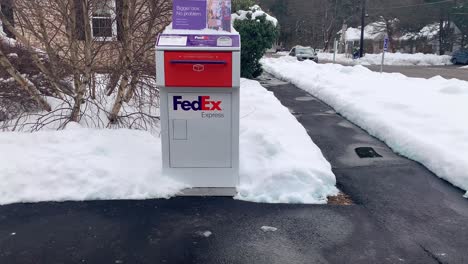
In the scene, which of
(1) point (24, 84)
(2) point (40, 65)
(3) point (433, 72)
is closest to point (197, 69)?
(2) point (40, 65)

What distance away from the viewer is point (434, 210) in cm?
444

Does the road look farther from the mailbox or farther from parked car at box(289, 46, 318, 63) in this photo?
the mailbox

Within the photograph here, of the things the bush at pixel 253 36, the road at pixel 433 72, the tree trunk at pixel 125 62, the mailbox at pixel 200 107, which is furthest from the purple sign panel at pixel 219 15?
the road at pixel 433 72

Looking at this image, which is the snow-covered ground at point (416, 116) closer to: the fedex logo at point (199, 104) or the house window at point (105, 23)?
the fedex logo at point (199, 104)

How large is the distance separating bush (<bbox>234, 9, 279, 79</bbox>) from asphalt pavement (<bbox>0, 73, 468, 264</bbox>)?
37.2 feet

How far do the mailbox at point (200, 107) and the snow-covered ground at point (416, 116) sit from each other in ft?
9.61

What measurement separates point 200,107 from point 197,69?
1.45 feet

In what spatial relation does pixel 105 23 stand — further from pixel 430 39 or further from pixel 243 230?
pixel 430 39

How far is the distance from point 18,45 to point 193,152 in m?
4.58

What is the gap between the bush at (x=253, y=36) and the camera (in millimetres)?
15508

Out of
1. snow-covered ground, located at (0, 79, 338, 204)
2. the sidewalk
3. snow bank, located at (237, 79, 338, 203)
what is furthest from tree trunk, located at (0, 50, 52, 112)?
the sidewalk

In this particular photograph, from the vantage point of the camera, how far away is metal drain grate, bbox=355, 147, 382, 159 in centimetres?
638

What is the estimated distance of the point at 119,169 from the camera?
4.79 metres

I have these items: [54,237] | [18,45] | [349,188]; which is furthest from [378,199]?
[18,45]
